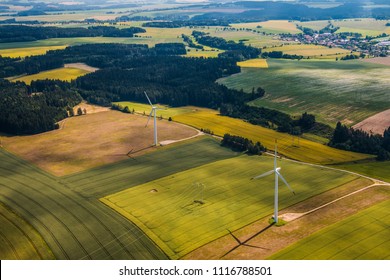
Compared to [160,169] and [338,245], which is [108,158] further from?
[338,245]

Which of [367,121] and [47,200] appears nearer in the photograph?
[47,200]

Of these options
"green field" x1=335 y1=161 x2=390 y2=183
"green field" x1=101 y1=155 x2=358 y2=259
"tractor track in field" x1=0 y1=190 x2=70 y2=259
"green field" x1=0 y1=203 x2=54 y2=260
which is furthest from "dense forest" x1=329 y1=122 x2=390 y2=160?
"green field" x1=0 y1=203 x2=54 y2=260

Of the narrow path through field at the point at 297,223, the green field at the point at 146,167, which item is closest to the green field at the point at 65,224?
the green field at the point at 146,167

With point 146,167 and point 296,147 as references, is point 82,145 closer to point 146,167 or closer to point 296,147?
point 146,167

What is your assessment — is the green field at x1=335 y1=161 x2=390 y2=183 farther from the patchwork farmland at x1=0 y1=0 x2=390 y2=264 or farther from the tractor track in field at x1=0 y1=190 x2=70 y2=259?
the tractor track in field at x1=0 y1=190 x2=70 y2=259

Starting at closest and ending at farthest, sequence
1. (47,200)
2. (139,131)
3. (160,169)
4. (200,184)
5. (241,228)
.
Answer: (241,228) < (47,200) < (200,184) < (160,169) < (139,131)

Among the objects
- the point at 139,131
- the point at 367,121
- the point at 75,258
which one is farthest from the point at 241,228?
the point at 367,121
